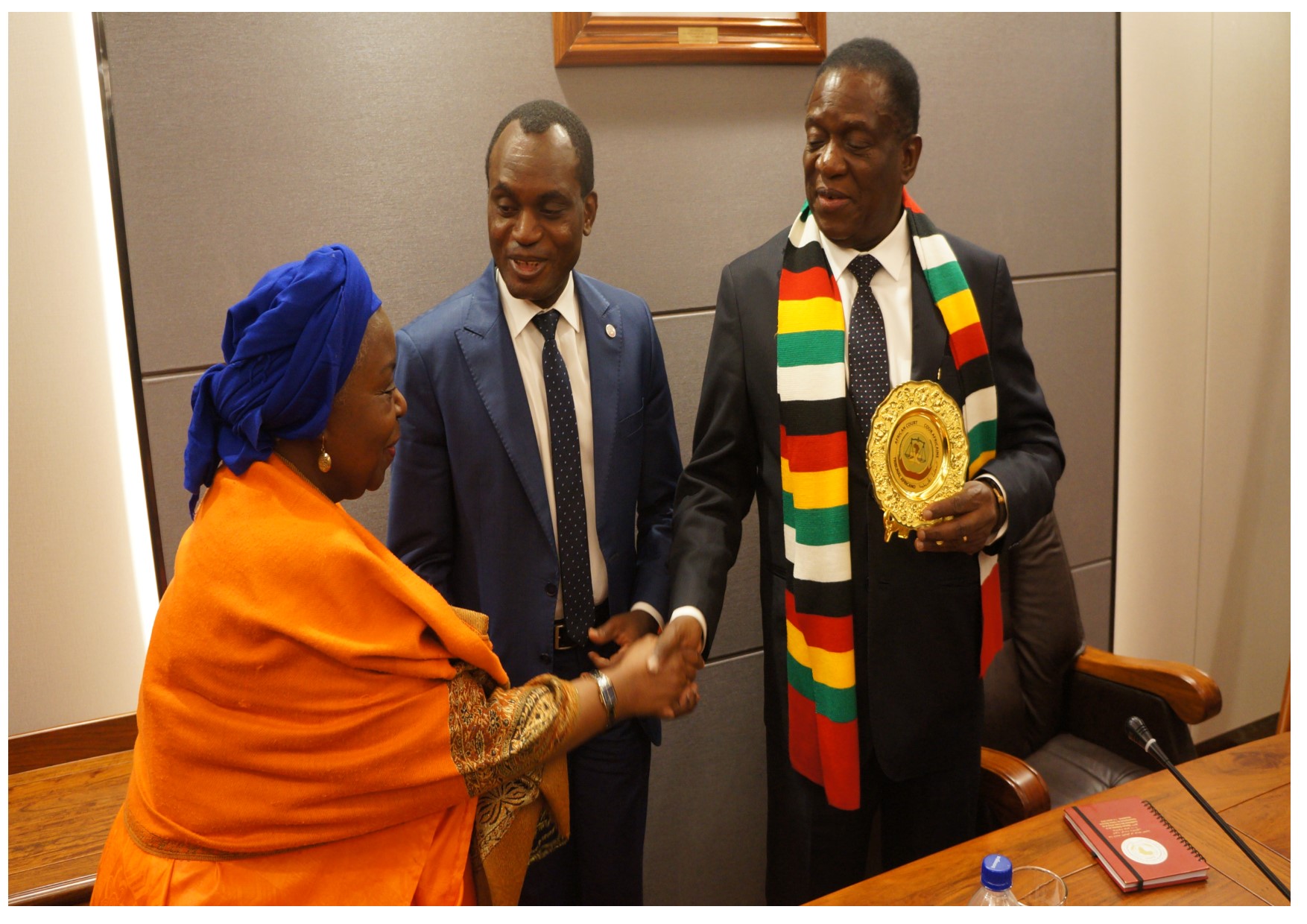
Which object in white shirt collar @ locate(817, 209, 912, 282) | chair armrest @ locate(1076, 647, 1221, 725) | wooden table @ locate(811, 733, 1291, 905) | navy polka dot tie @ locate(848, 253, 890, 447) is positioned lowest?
chair armrest @ locate(1076, 647, 1221, 725)

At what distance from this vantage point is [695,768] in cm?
258

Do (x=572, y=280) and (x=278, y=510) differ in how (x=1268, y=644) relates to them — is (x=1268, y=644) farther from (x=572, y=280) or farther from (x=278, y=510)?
(x=278, y=510)

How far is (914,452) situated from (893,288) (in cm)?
34

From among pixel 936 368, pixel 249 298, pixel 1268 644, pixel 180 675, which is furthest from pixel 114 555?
pixel 1268 644

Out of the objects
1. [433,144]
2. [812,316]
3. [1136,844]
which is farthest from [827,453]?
[433,144]

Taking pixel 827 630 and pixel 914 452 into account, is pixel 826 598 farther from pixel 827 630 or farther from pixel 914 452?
pixel 914 452

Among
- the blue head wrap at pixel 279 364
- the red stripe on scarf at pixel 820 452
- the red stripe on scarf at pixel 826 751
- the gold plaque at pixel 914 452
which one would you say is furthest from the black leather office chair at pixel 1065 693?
the blue head wrap at pixel 279 364

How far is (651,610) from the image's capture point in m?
1.83

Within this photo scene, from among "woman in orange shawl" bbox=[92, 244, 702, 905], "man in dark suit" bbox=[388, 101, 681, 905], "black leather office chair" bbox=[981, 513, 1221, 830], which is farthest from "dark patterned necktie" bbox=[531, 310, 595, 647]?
"black leather office chair" bbox=[981, 513, 1221, 830]

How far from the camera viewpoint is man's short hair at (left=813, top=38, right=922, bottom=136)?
1658 millimetres

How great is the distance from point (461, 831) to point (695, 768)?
4.13ft

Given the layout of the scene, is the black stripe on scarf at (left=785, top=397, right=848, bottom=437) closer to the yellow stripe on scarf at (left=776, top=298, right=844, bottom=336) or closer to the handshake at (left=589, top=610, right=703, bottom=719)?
the yellow stripe on scarf at (left=776, top=298, right=844, bottom=336)

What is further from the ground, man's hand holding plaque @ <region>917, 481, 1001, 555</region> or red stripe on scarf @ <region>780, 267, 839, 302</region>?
red stripe on scarf @ <region>780, 267, 839, 302</region>

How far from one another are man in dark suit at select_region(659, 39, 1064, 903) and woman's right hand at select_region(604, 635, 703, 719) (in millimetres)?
43
